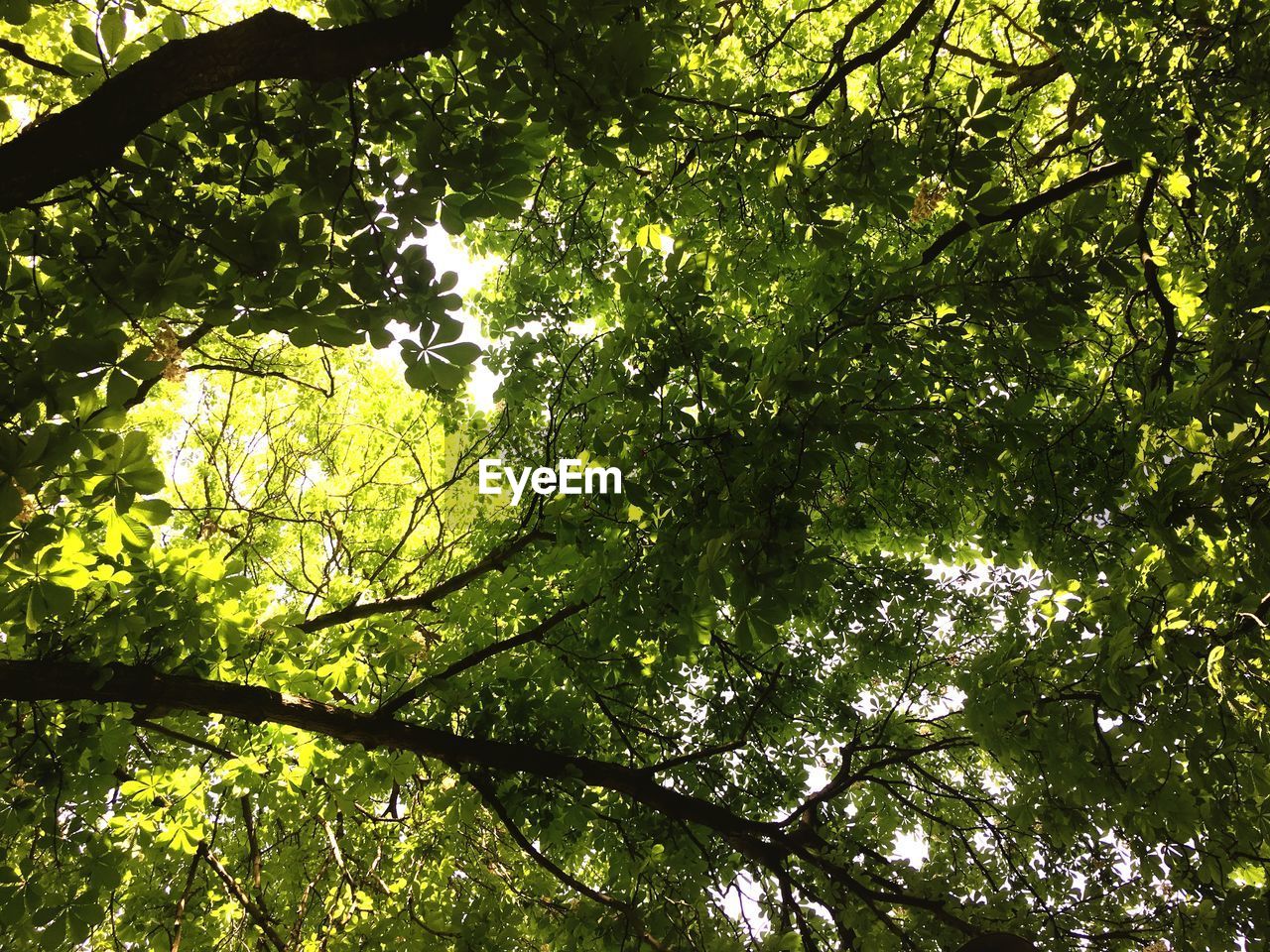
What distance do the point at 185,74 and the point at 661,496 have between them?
2.31 m

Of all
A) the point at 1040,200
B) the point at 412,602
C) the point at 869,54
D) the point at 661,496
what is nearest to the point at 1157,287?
the point at 1040,200

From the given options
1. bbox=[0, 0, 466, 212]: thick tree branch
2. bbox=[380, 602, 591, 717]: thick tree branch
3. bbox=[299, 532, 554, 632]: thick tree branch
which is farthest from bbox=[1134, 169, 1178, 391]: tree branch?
bbox=[299, 532, 554, 632]: thick tree branch

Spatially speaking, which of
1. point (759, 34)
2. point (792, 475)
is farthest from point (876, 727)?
point (759, 34)

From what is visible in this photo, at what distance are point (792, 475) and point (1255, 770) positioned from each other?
8.20 ft

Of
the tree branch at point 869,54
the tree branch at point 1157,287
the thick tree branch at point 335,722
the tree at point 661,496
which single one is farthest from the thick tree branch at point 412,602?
the tree branch at point 1157,287

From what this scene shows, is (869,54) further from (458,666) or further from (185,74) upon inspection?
(458,666)

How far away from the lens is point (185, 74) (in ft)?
6.57

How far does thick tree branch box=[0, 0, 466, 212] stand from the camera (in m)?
1.98

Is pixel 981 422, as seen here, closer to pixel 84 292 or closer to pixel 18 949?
pixel 84 292

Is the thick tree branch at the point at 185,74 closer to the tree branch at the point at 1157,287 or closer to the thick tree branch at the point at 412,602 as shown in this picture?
the thick tree branch at the point at 412,602

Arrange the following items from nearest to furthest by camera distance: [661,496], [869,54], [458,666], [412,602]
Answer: [661,496]
[458,666]
[869,54]
[412,602]

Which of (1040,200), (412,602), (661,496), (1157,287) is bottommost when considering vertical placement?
(661,496)

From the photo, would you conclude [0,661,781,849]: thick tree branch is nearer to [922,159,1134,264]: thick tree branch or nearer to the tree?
the tree

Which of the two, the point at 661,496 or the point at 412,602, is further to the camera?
the point at 412,602
